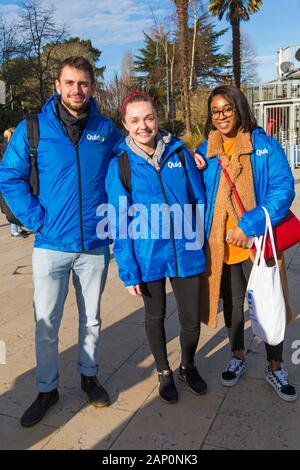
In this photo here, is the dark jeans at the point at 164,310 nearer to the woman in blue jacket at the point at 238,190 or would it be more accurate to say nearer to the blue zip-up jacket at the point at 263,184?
the woman in blue jacket at the point at 238,190

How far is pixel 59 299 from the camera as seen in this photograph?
2643mm

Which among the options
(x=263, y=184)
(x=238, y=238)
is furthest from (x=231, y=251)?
(x=263, y=184)

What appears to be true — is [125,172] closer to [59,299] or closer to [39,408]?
[59,299]

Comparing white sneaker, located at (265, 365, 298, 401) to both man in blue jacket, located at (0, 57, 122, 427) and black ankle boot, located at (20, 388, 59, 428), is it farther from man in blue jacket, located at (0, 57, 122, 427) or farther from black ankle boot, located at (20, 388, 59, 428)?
black ankle boot, located at (20, 388, 59, 428)

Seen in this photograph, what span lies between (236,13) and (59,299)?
73.5 ft

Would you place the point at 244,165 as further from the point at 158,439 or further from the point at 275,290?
the point at 158,439

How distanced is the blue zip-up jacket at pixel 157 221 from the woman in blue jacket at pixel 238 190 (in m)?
0.16

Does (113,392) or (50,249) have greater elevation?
(50,249)

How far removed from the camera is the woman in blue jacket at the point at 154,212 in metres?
2.53

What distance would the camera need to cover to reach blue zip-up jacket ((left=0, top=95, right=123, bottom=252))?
8.07 feet

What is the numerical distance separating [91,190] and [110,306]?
7.05ft

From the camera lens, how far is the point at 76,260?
2635 millimetres
